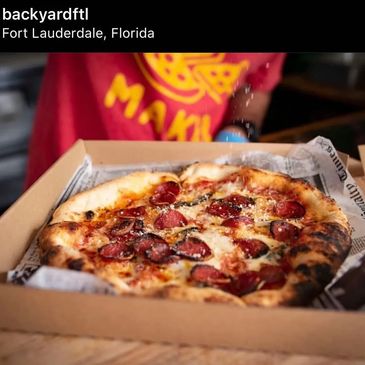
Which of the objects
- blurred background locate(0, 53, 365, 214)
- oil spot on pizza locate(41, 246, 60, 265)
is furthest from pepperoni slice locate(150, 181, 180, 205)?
blurred background locate(0, 53, 365, 214)

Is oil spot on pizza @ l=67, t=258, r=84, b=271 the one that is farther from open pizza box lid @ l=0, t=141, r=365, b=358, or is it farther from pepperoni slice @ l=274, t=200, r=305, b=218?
pepperoni slice @ l=274, t=200, r=305, b=218

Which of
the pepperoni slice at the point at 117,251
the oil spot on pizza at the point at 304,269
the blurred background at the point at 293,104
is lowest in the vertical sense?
the blurred background at the point at 293,104

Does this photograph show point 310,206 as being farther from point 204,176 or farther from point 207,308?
point 207,308

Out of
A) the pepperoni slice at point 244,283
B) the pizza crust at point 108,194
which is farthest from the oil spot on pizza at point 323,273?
the pizza crust at point 108,194

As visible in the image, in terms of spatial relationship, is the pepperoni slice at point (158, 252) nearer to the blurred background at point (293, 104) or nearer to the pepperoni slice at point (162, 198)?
the pepperoni slice at point (162, 198)

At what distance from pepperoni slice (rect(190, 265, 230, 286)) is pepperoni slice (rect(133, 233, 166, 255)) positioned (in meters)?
0.19

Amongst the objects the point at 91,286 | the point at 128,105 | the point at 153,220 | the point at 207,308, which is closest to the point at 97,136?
the point at 128,105

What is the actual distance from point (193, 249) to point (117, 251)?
214 mm

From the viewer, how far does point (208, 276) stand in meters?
1.28

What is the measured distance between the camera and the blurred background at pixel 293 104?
3381 mm

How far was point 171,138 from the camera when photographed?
2.38 m

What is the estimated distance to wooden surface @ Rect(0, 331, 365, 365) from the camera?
1061 millimetres
